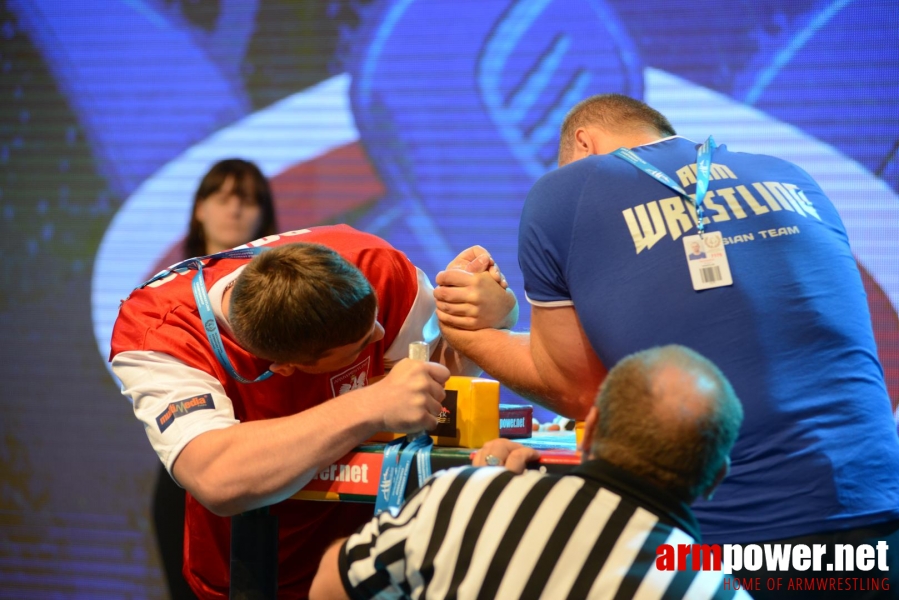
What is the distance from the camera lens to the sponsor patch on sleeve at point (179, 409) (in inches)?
67.9

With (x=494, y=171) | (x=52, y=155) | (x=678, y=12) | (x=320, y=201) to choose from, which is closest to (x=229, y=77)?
(x=320, y=201)

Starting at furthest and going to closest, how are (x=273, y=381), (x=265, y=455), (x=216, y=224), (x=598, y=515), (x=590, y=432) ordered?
(x=216, y=224) < (x=273, y=381) < (x=265, y=455) < (x=590, y=432) < (x=598, y=515)

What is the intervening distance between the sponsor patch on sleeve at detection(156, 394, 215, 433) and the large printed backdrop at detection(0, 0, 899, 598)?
7.92 ft

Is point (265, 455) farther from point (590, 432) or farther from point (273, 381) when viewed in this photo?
point (590, 432)

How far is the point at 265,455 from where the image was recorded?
1.64 metres

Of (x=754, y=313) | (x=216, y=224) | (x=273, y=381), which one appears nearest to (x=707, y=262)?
(x=754, y=313)

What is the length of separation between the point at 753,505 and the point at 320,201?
124 inches

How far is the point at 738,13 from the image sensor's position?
3.78 metres

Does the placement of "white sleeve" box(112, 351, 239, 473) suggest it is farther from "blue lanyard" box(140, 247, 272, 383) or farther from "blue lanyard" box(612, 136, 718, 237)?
"blue lanyard" box(612, 136, 718, 237)

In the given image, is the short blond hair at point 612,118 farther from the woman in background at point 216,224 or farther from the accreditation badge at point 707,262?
the woman in background at point 216,224

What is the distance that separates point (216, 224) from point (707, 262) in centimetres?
264

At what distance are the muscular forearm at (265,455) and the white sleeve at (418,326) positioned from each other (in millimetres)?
530

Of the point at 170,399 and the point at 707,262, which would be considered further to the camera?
the point at 170,399

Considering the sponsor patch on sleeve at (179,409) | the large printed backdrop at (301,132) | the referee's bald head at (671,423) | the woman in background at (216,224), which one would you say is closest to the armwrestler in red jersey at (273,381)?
the sponsor patch on sleeve at (179,409)
